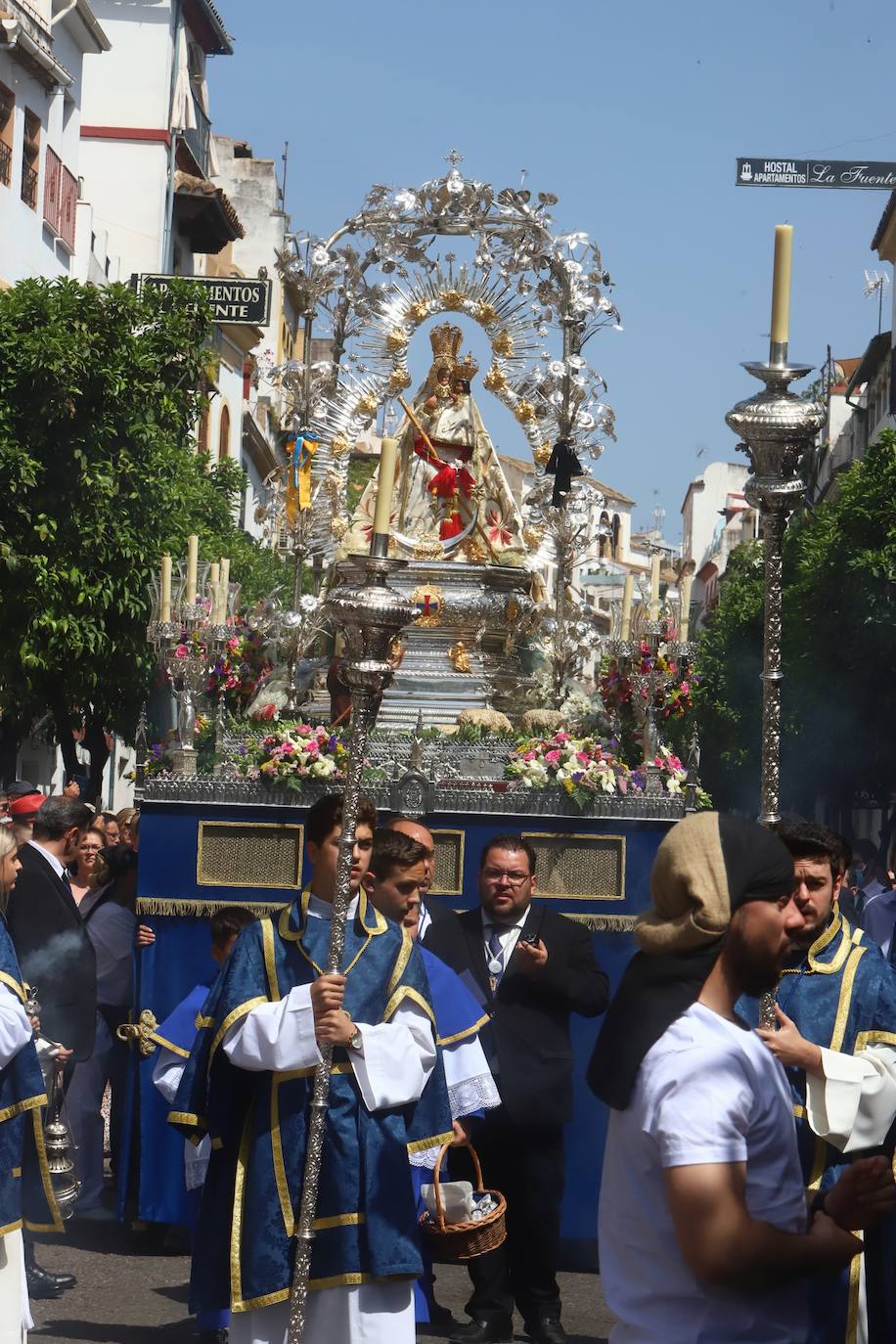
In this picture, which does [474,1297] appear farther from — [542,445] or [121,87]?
[121,87]

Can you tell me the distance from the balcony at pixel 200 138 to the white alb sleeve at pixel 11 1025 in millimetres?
34993

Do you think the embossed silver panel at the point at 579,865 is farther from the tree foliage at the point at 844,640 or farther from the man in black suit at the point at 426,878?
the tree foliage at the point at 844,640

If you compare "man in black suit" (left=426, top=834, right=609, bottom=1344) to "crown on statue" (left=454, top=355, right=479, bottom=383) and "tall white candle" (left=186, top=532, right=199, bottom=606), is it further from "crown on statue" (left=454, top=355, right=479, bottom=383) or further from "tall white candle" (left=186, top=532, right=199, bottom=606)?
"crown on statue" (left=454, top=355, right=479, bottom=383)

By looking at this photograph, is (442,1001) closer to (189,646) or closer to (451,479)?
(189,646)

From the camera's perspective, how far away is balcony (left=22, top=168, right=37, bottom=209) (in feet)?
85.5

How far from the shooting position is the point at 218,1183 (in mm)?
5406

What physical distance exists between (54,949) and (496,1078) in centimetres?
195

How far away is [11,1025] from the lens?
17.7 ft

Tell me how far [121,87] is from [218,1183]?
3300 centimetres


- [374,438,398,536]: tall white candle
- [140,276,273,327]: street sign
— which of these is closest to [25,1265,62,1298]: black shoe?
[374,438,398,536]: tall white candle

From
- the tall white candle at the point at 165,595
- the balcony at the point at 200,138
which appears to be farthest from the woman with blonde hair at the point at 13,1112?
the balcony at the point at 200,138

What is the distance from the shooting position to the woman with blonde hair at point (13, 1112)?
17.8ft

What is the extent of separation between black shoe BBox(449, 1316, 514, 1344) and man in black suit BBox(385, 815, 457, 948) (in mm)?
1315

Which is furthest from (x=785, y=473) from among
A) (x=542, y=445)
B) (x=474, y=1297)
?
(x=542, y=445)
